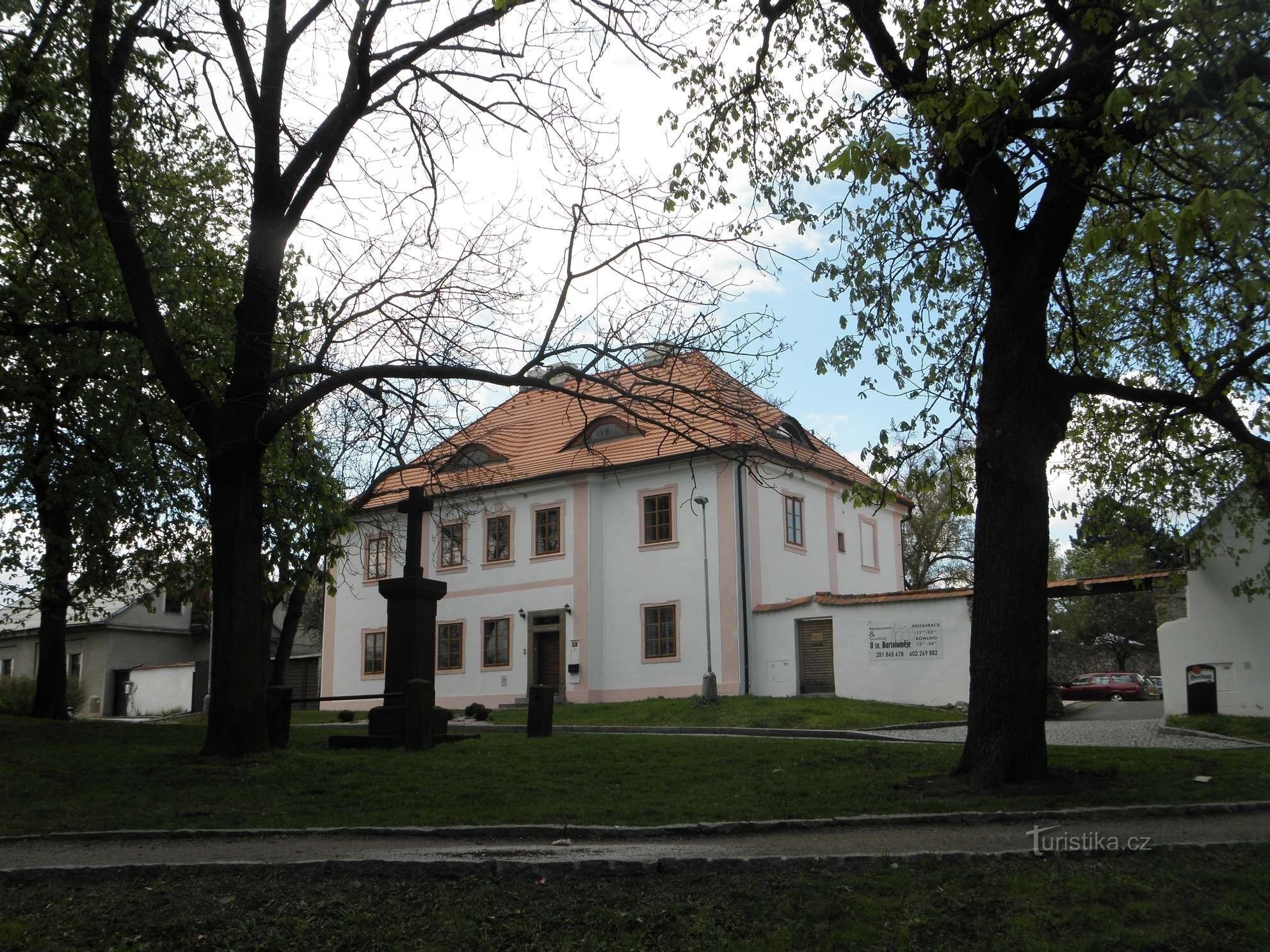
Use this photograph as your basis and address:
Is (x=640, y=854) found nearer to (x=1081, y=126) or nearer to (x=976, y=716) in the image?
(x=976, y=716)

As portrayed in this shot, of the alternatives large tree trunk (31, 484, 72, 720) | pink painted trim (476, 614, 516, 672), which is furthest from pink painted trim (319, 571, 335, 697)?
large tree trunk (31, 484, 72, 720)

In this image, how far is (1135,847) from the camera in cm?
715

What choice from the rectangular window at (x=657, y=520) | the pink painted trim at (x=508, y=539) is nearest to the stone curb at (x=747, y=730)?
the rectangular window at (x=657, y=520)

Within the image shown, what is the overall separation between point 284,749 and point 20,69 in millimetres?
8553

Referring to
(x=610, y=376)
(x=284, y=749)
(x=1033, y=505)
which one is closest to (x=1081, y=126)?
(x=1033, y=505)

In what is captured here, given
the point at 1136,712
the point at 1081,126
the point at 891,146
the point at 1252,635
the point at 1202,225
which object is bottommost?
the point at 1136,712

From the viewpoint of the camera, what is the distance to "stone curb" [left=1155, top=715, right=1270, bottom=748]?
639 inches

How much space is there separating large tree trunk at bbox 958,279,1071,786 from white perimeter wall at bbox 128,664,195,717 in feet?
119

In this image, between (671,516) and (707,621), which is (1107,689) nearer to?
(707,621)

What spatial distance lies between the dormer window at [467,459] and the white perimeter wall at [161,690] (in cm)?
3115

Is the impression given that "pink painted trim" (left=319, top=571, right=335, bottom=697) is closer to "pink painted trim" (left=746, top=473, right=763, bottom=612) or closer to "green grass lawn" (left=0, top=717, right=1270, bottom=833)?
"pink painted trim" (left=746, top=473, right=763, bottom=612)

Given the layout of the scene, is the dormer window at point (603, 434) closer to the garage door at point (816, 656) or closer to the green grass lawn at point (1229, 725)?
the garage door at point (816, 656)

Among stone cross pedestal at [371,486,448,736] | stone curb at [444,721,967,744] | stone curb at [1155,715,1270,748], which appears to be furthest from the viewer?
stone curb at [444,721,967,744]

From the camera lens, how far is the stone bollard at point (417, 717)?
14.2 meters
